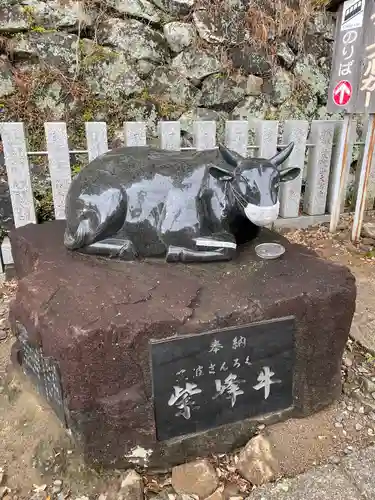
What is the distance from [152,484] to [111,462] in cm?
27

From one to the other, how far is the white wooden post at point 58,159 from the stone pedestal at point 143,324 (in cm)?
194

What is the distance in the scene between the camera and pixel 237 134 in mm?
5078

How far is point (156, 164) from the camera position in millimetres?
2895

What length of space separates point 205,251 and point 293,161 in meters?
3.27

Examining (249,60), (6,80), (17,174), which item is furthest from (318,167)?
(6,80)

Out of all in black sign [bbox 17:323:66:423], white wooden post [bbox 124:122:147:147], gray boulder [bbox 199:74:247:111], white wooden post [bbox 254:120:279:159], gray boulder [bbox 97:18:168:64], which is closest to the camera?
black sign [bbox 17:323:66:423]

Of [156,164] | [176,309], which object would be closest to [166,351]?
[176,309]

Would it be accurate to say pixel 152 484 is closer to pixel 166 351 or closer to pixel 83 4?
pixel 166 351

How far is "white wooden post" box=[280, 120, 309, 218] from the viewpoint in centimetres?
541

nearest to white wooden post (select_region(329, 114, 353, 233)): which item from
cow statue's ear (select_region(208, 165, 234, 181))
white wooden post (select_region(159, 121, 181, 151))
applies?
white wooden post (select_region(159, 121, 181, 151))

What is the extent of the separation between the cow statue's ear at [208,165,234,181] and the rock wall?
3381 millimetres

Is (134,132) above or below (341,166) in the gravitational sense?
above

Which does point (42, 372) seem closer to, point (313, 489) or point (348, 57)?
point (313, 489)

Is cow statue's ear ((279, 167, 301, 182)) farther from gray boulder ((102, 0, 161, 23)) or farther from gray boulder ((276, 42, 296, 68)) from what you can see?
gray boulder ((276, 42, 296, 68))
